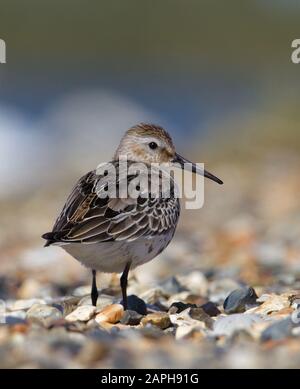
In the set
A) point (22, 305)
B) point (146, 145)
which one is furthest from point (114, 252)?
point (146, 145)

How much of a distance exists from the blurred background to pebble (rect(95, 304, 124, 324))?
2.86 m

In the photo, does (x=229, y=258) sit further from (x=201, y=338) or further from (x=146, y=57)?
(x=146, y=57)

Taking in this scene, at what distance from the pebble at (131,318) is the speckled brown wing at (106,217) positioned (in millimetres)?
611

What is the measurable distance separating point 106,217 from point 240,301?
1404 millimetres

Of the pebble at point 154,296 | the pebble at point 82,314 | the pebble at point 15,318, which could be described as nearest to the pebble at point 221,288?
the pebble at point 154,296

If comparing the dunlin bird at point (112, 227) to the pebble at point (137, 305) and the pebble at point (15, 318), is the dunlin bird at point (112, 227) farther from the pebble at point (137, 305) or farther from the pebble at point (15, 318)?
the pebble at point (15, 318)

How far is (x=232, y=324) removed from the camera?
673cm

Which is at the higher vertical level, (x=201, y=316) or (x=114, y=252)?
(x=114, y=252)

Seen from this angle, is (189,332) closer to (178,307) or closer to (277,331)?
(277,331)

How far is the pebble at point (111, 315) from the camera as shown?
733cm
